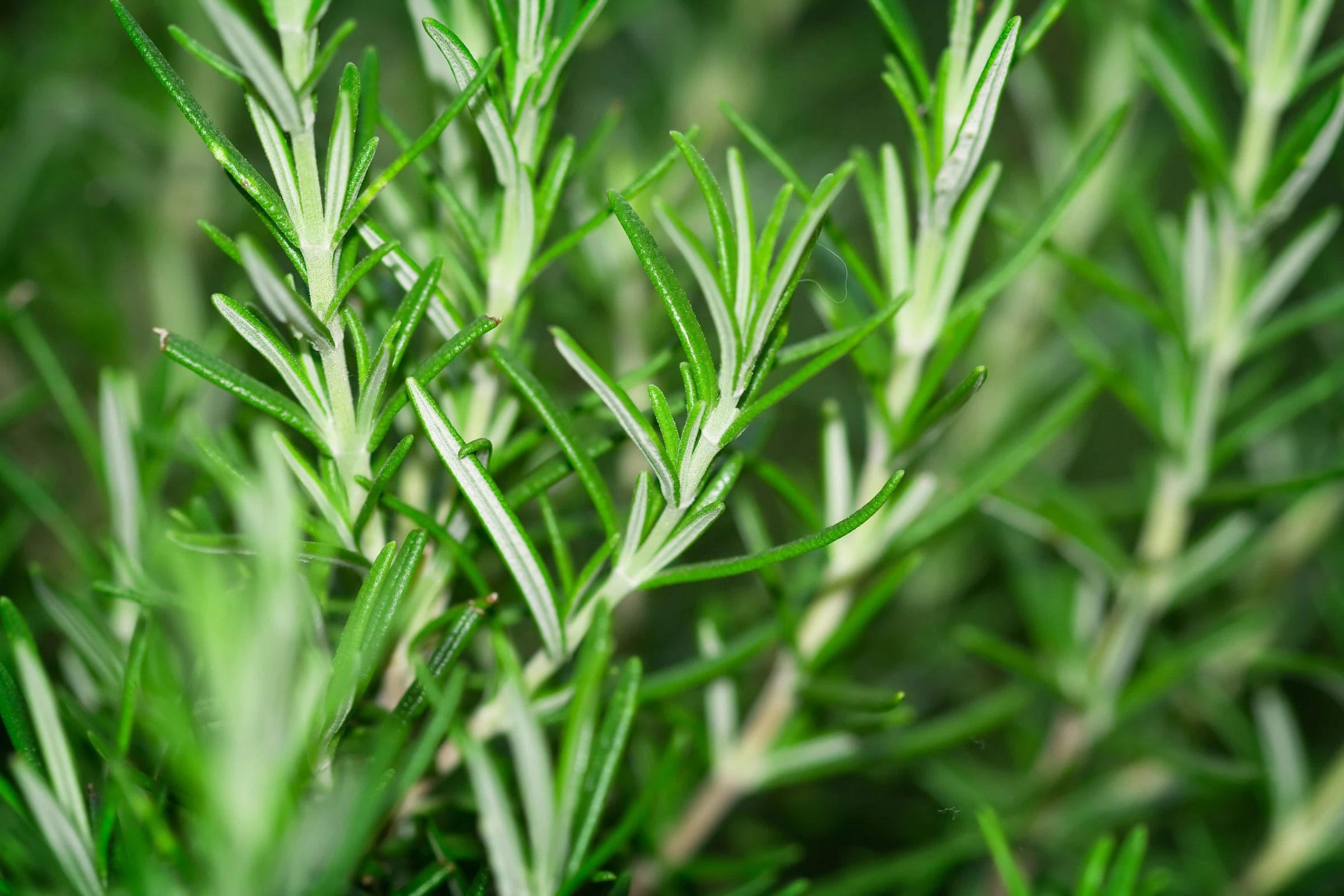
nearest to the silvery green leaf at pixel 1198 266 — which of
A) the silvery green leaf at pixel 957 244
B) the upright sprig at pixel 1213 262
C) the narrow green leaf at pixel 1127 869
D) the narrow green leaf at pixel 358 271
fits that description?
the upright sprig at pixel 1213 262

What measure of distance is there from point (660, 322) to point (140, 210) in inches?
14.0

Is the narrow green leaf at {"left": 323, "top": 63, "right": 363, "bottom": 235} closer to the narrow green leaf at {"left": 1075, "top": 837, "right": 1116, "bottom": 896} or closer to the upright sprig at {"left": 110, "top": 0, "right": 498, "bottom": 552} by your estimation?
the upright sprig at {"left": 110, "top": 0, "right": 498, "bottom": 552}

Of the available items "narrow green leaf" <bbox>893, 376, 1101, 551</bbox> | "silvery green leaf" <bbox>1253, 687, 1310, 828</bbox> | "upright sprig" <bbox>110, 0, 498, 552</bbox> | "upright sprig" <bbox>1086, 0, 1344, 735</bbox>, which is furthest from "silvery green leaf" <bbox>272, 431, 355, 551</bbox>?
"silvery green leaf" <bbox>1253, 687, 1310, 828</bbox>

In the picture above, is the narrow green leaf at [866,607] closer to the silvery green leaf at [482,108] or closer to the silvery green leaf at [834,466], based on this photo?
the silvery green leaf at [834,466]

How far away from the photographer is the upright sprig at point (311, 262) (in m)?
0.28

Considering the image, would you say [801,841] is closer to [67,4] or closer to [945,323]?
[945,323]

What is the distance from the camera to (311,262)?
296mm

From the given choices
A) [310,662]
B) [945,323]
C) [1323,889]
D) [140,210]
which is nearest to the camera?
[310,662]

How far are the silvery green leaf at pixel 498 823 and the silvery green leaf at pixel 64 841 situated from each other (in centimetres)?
10

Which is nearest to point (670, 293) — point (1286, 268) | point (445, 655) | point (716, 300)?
point (716, 300)

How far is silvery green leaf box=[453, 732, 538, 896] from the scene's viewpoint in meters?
0.25

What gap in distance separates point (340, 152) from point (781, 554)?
17cm

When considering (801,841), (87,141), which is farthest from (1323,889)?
(87,141)

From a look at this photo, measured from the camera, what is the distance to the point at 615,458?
703 mm
